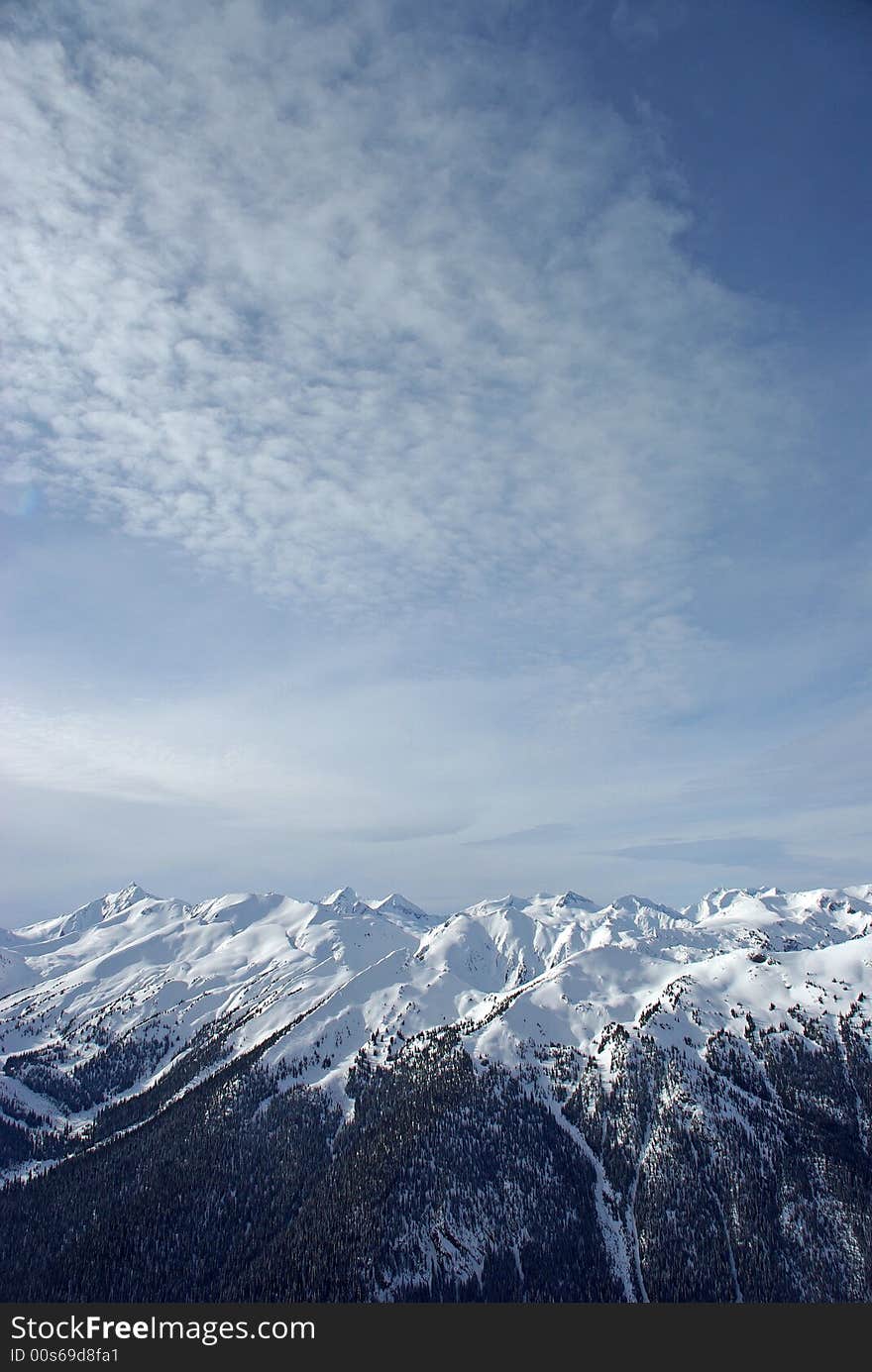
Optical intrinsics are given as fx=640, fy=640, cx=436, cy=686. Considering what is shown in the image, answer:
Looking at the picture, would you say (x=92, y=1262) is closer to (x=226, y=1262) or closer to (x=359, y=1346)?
(x=226, y=1262)

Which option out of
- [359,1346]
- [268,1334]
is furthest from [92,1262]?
→ [359,1346]

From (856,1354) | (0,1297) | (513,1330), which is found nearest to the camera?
(856,1354)

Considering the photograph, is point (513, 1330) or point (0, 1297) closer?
point (513, 1330)

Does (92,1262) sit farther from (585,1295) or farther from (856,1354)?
(856,1354)

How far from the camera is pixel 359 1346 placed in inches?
5404

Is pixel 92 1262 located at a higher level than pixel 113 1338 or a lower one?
lower

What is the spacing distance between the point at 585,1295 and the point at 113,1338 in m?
142

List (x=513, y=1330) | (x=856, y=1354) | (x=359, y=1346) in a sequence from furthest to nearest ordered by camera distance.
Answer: (x=513, y=1330) → (x=359, y=1346) → (x=856, y=1354)

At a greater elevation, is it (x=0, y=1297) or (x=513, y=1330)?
(x=513, y=1330)

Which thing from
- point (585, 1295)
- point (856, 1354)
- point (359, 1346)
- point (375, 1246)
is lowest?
point (585, 1295)

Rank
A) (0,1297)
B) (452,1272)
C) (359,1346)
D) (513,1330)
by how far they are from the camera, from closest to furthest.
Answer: (359,1346) → (513,1330) → (0,1297) → (452,1272)

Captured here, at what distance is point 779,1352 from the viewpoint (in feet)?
502

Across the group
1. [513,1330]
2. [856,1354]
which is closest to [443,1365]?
[513,1330]

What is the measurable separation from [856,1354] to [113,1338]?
147447 millimetres
